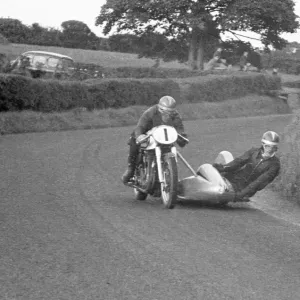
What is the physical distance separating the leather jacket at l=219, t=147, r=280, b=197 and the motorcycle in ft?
2.99

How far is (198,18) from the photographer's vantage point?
5234cm

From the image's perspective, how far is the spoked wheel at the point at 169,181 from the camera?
10.8m

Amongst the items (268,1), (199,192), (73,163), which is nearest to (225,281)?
(199,192)

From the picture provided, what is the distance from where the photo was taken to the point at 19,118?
23969 millimetres

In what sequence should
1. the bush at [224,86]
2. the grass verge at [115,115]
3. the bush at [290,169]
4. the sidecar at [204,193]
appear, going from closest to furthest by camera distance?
the sidecar at [204,193] → the bush at [290,169] → the grass verge at [115,115] → the bush at [224,86]

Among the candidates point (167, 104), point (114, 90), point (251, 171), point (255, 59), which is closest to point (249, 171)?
point (251, 171)

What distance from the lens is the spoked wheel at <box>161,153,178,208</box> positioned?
1084cm

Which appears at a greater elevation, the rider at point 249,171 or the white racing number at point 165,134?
the white racing number at point 165,134

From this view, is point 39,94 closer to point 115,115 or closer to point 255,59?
point 115,115

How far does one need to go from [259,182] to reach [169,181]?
1320mm

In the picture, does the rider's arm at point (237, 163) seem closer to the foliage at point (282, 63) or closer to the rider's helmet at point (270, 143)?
the rider's helmet at point (270, 143)

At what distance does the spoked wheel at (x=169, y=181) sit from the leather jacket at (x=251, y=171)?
107cm

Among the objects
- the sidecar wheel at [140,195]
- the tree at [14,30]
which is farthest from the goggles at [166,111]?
the tree at [14,30]

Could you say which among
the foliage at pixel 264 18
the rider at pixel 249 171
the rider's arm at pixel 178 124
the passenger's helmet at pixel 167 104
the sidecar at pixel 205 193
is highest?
the foliage at pixel 264 18
